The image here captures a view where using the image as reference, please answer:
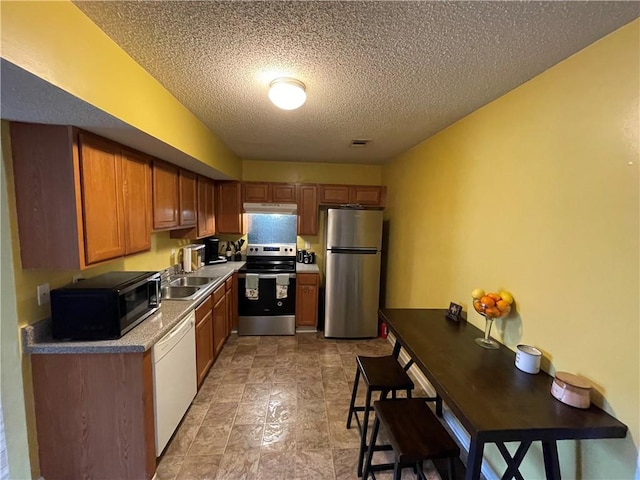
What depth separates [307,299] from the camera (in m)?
4.10

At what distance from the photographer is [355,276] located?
12.9ft

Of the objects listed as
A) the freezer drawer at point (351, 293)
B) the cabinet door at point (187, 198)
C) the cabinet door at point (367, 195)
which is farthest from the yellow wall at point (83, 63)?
the cabinet door at point (367, 195)

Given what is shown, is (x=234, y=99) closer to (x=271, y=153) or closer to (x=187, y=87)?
(x=187, y=87)

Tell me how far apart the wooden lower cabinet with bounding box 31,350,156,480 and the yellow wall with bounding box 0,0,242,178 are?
52.9 inches

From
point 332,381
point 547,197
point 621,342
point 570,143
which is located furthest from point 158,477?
point 570,143

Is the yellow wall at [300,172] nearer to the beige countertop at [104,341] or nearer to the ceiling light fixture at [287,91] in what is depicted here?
the ceiling light fixture at [287,91]

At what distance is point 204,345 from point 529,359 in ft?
8.42

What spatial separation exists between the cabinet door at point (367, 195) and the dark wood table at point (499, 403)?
8.93ft

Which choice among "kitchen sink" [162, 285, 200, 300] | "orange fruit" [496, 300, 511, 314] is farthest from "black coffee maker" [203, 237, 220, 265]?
"orange fruit" [496, 300, 511, 314]

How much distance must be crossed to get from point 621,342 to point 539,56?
131 cm

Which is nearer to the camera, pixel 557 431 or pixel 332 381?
pixel 557 431

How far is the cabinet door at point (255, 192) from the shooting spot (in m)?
4.23

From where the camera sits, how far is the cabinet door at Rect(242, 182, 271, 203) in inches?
167

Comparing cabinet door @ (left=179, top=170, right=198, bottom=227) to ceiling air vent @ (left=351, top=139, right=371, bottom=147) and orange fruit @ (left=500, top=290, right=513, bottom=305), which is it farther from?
orange fruit @ (left=500, top=290, right=513, bottom=305)
